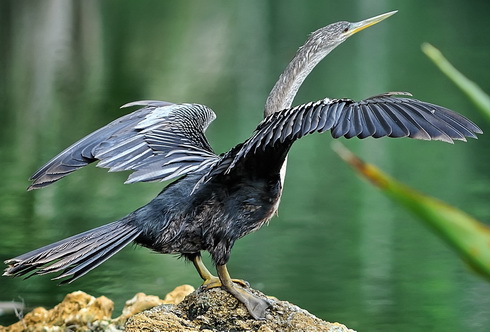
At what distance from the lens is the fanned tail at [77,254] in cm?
310

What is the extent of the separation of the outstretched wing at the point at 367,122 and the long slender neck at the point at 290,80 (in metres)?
0.53

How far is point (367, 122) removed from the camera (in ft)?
8.93

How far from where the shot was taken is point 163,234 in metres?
3.33

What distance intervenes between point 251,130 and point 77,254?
284 inches

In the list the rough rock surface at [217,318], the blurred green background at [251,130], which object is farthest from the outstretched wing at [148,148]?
the blurred green background at [251,130]

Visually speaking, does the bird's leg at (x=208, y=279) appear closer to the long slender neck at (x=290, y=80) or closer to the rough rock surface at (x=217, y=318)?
the rough rock surface at (x=217, y=318)

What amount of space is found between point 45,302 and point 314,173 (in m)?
4.12

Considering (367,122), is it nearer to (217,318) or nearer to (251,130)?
(217,318)

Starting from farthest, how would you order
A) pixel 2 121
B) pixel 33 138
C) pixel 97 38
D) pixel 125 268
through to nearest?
pixel 97 38
pixel 2 121
pixel 33 138
pixel 125 268

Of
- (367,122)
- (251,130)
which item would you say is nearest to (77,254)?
(367,122)

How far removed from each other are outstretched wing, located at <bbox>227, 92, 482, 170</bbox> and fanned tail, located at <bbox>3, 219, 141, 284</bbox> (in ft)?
1.72

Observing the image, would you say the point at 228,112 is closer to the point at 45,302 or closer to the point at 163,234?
the point at 45,302

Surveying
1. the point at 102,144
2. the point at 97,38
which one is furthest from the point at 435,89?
the point at 102,144

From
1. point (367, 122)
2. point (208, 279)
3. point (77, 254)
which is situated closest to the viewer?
point (367, 122)
